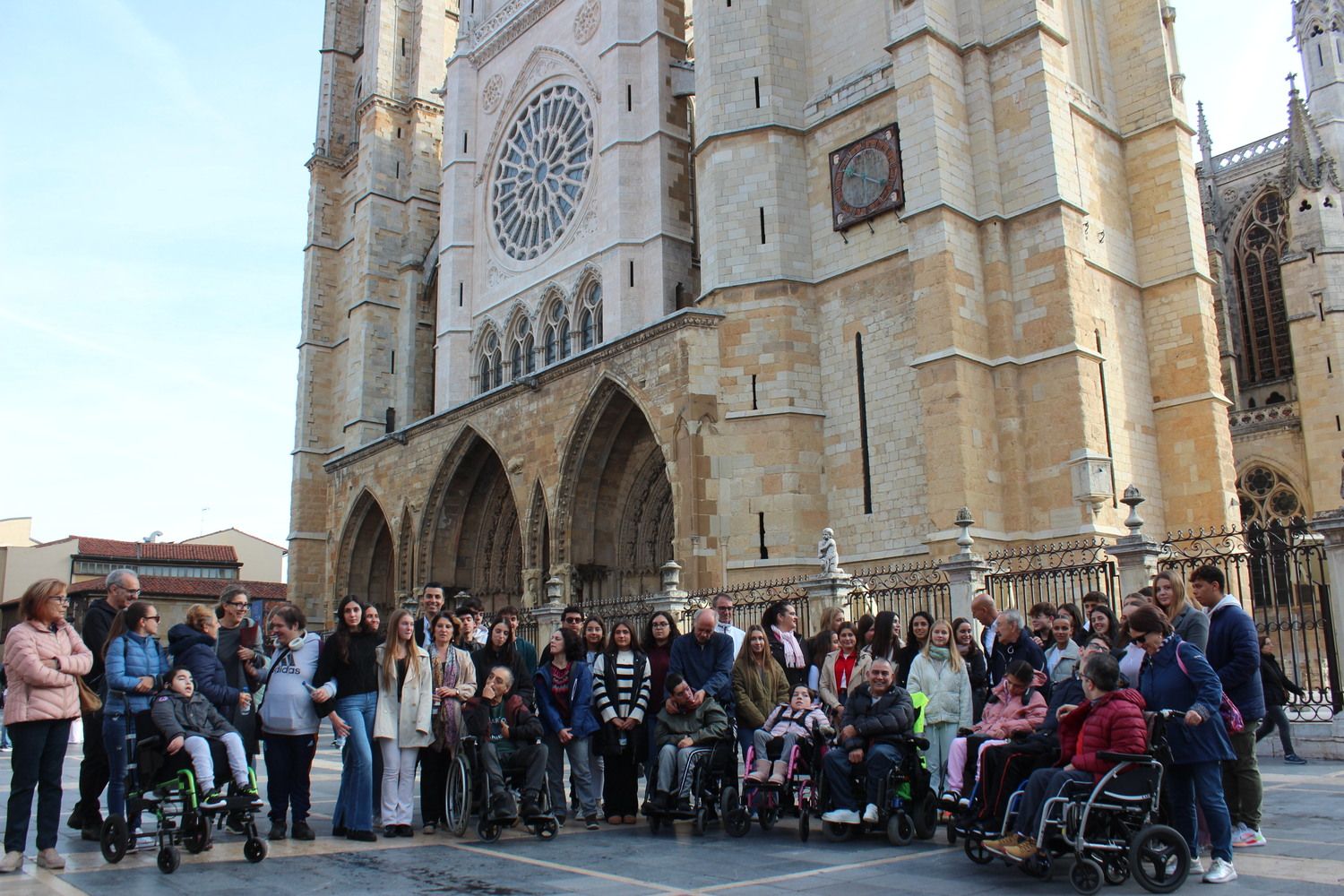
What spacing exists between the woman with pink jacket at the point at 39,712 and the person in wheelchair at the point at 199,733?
16.2 inches

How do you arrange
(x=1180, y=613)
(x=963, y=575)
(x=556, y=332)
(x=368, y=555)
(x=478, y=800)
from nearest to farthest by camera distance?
(x=1180, y=613)
(x=478, y=800)
(x=963, y=575)
(x=556, y=332)
(x=368, y=555)

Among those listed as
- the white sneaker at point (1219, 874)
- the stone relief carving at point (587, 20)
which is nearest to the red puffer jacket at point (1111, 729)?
the white sneaker at point (1219, 874)

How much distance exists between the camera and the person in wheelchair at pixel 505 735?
6.26m

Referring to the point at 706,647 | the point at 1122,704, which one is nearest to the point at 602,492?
the point at 706,647

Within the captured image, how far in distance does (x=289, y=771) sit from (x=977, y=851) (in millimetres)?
3732

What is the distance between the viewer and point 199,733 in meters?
5.54

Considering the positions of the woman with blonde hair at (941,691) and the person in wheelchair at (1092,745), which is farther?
the woman with blonde hair at (941,691)

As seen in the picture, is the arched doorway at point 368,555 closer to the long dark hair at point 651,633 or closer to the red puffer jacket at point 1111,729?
the long dark hair at point 651,633

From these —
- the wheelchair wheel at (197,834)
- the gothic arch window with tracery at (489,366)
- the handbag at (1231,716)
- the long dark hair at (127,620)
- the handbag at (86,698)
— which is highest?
the gothic arch window with tracery at (489,366)

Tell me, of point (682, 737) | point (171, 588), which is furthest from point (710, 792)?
point (171, 588)

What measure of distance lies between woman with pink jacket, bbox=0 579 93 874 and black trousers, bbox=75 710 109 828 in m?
0.76

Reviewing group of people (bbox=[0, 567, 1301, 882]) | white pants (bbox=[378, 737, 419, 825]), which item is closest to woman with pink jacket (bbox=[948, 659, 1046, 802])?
group of people (bbox=[0, 567, 1301, 882])

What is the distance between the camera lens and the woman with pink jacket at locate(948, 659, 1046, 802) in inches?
218

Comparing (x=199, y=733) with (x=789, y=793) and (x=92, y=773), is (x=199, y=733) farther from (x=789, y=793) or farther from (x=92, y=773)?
(x=789, y=793)
